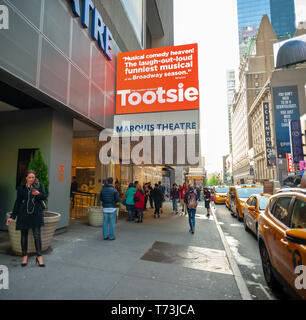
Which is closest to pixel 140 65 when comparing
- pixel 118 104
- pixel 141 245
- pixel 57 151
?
pixel 118 104

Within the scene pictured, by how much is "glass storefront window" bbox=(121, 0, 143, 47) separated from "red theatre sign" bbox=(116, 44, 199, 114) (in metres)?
5.54

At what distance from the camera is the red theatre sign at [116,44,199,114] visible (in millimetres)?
8703

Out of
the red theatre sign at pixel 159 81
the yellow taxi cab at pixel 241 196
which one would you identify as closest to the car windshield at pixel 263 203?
the yellow taxi cab at pixel 241 196

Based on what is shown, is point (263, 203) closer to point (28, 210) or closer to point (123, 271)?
point (123, 271)

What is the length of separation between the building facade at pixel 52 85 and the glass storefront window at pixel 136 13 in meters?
3.82

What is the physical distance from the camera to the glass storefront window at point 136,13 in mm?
12989

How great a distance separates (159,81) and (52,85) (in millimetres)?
4641

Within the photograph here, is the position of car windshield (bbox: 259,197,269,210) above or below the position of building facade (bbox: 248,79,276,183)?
below

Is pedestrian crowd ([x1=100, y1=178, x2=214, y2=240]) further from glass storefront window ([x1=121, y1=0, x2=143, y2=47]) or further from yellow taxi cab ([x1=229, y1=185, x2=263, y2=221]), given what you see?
glass storefront window ([x1=121, y1=0, x2=143, y2=47])

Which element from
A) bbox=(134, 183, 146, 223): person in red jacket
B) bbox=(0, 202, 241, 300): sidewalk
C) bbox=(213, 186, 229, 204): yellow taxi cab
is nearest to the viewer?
bbox=(0, 202, 241, 300): sidewalk

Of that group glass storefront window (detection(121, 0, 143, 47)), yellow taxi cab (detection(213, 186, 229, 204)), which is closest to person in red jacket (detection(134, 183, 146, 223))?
glass storefront window (detection(121, 0, 143, 47))

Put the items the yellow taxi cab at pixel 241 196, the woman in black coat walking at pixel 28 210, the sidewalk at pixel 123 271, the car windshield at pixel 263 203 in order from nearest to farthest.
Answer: the sidewalk at pixel 123 271 < the woman in black coat walking at pixel 28 210 < the car windshield at pixel 263 203 < the yellow taxi cab at pixel 241 196

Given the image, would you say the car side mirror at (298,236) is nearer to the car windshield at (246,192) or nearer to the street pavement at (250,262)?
the street pavement at (250,262)

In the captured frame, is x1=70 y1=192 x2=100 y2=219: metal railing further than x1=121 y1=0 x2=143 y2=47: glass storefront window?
No
